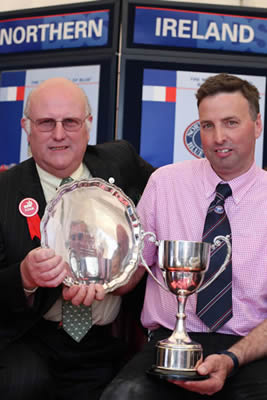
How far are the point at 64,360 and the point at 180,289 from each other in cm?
63

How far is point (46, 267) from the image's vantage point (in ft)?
6.12

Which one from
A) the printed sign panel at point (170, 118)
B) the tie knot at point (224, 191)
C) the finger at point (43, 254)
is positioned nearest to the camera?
the finger at point (43, 254)

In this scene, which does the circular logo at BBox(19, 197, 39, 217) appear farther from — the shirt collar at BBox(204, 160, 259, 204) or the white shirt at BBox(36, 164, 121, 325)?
the shirt collar at BBox(204, 160, 259, 204)

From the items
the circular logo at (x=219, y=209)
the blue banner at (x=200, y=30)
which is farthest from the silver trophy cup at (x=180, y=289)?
the blue banner at (x=200, y=30)

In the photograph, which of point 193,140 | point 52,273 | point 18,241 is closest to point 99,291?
point 52,273

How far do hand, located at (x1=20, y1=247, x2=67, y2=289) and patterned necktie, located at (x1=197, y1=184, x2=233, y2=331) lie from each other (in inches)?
18.9

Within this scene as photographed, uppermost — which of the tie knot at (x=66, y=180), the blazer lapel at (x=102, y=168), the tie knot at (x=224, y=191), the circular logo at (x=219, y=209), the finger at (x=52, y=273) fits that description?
the blazer lapel at (x=102, y=168)

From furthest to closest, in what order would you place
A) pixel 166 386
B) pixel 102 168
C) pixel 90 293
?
pixel 102 168
pixel 90 293
pixel 166 386

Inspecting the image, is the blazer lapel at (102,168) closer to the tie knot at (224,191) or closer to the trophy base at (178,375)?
the tie knot at (224,191)

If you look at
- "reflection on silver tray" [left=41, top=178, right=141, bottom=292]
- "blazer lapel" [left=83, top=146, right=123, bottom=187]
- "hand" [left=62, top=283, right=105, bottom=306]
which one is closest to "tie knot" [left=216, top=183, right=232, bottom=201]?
"reflection on silver tray" [left=41, top=178, right=141, bottom=292]

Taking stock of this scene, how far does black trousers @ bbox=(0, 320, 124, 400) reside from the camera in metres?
2.11

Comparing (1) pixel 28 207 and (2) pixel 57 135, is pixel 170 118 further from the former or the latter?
(1) pixel 28 207

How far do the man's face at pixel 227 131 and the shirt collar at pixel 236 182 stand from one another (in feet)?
0.12

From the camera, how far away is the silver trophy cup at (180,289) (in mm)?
1762
